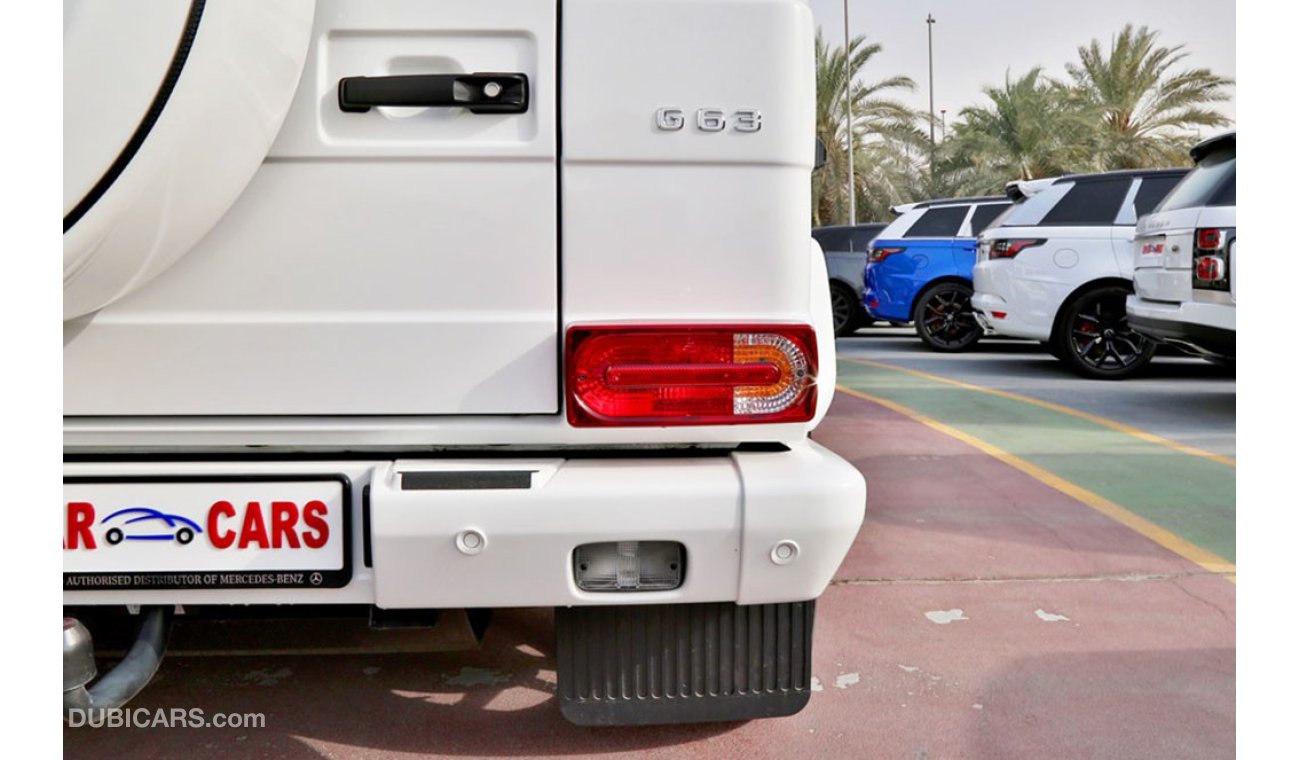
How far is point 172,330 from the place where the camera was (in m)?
1.83

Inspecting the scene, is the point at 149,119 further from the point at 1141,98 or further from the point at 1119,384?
the point at 1141,98

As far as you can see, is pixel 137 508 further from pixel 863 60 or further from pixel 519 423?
pixel 863 60

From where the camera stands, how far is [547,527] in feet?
5.91

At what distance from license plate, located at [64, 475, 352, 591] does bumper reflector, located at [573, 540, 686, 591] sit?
39 centimetres

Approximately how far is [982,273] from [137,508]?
832cm

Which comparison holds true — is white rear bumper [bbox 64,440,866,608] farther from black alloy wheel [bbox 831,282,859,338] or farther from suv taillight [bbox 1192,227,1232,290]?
black alloy wheel [bbox 831,282,859,338]

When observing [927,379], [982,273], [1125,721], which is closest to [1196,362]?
[982,273]

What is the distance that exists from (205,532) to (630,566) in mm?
693

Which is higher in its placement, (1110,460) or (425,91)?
(425,91)

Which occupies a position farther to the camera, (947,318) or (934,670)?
(947,318)

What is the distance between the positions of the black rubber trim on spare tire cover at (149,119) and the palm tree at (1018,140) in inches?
930

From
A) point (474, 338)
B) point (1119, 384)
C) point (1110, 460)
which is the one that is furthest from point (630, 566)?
point (1119, 384)

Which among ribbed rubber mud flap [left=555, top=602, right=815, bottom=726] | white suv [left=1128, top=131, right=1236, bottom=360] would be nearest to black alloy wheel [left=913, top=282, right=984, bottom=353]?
white suv [left=1128, top=131, right=1236, bottom=360]

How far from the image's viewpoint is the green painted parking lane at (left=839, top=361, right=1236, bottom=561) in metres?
4.17
